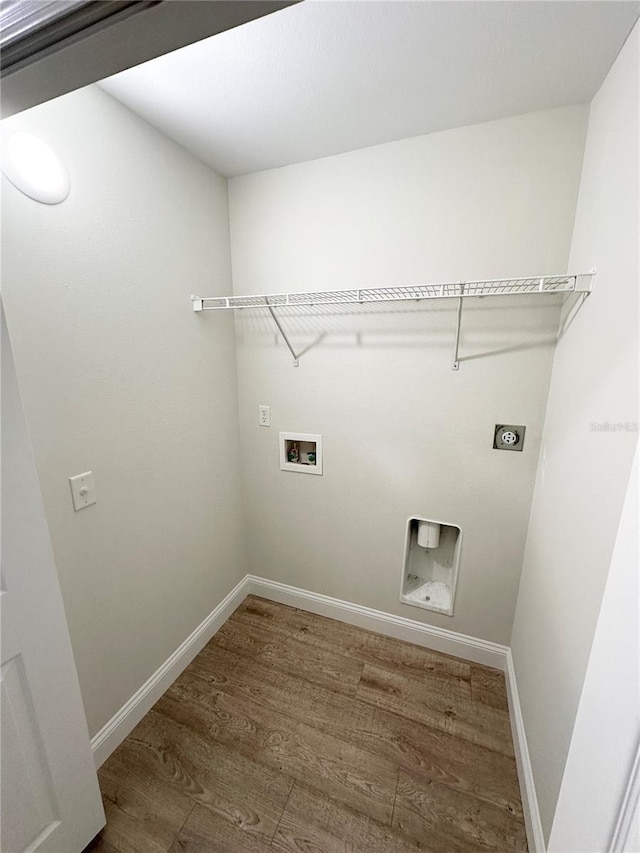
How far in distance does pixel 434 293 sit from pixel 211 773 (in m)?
2.14

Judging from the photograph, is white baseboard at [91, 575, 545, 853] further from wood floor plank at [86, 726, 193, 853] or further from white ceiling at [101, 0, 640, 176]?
white ceiling at [101, 0, 640, 176]

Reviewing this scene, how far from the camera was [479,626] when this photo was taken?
1.73m

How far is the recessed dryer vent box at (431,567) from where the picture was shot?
174 centimetres

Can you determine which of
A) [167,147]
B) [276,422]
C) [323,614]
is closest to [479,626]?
[323,614]

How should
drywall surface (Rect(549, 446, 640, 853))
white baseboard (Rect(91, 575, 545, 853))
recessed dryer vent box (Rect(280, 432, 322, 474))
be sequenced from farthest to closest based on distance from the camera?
recessed dryer vent box (Rect(280, 432, 322, 474)), white baseboard (Rect(91, 575, 545, 853)), drywall surface (Rect(549, 446, 640, 853))

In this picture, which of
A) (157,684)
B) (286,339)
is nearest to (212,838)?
(157,684)

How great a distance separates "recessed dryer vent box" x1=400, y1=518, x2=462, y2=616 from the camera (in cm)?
174

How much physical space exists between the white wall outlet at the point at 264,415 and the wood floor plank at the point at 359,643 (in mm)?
1208

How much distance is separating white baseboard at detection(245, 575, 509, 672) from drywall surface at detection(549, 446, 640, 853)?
1.13 m

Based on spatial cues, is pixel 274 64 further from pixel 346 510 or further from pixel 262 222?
pixel 346 510

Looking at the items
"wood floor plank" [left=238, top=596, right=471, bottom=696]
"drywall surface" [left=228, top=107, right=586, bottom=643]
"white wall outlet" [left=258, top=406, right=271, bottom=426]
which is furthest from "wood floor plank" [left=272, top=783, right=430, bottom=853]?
"white wall outlet" [left=258, top=406, right=271, bottom=426]

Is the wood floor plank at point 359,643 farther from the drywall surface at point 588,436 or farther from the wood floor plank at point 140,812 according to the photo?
the wood floor plank at point 140,812

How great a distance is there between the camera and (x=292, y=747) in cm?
137

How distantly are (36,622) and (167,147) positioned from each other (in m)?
1.79
